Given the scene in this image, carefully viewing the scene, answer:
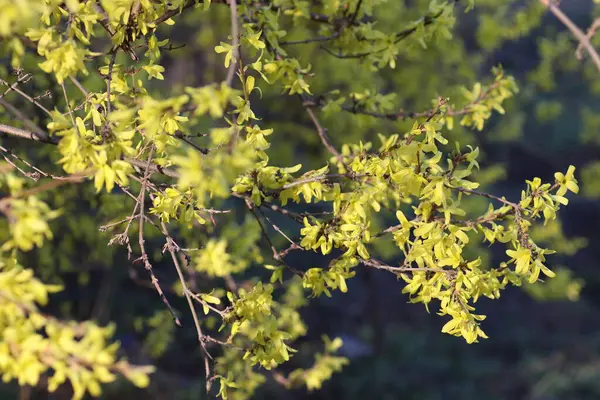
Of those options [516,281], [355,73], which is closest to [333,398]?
[355,73]

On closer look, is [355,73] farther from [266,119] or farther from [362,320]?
[362,320]

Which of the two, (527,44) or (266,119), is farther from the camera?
(527,44)

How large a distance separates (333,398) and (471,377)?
185 cm

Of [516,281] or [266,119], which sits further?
[266,119]

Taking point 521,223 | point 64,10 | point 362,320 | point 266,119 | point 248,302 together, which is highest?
point 64,10

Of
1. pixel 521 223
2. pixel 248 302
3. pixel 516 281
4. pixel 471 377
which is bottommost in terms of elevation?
pixel 471 377

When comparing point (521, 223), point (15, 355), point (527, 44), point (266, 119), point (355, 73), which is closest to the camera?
point (15, 355)

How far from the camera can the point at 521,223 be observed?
2.31 metres

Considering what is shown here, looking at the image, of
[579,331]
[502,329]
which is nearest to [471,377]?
[502,329]

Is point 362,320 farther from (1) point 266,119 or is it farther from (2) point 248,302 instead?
(2) point 248,302

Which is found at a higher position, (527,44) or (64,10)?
(64,10)

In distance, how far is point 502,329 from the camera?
9.38 metres

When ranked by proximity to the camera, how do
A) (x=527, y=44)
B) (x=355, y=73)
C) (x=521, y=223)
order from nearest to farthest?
1. (x=521, y=223)
2. (x=355, y=73)
3. (x=527, y=44)

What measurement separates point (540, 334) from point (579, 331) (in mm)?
616
